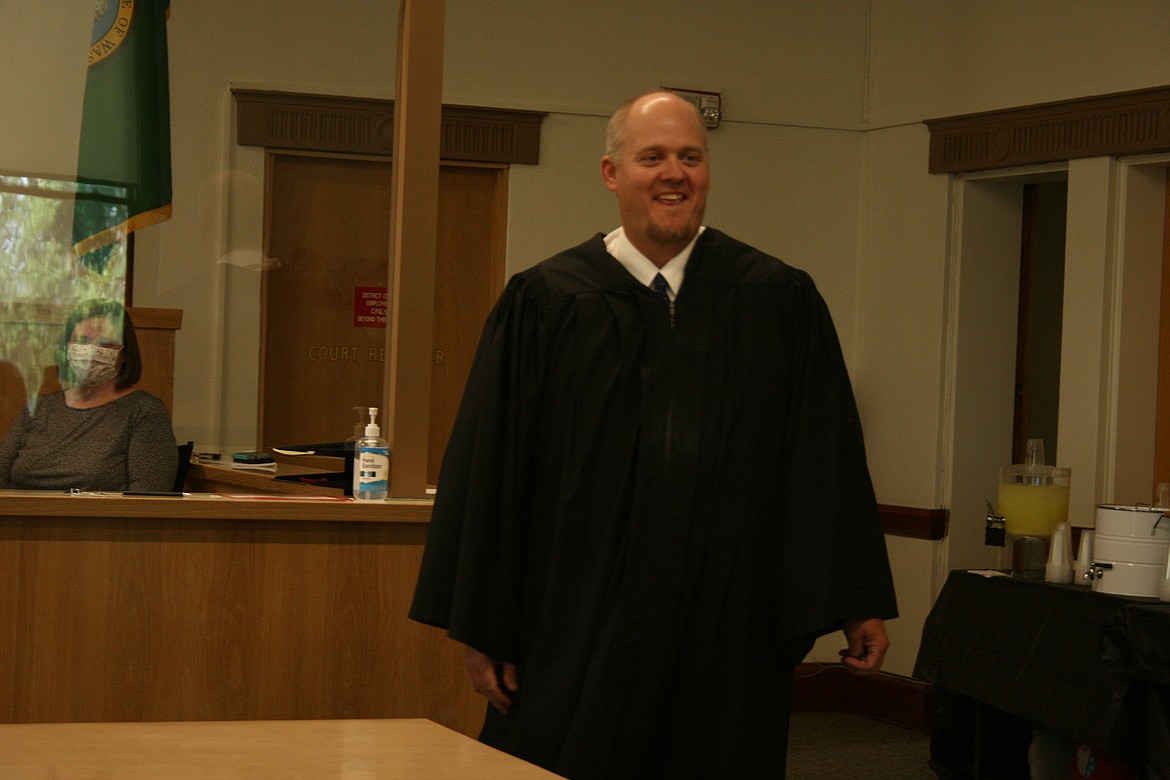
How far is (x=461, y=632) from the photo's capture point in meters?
2.09

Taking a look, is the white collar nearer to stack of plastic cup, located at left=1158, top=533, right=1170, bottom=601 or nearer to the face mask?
the face mask

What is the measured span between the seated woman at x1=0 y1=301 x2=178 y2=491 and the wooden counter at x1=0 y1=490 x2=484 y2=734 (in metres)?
0.15

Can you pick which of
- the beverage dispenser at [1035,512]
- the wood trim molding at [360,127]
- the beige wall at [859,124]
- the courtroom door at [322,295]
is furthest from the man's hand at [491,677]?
the beige wall at [859,124]

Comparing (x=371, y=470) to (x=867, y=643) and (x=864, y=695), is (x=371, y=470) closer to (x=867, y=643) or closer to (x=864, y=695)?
(x=867, y=643)

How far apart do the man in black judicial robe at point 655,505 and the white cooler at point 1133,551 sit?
1.93m

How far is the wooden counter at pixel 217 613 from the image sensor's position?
265 cm

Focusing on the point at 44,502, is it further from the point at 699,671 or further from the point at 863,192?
the point at 863,192

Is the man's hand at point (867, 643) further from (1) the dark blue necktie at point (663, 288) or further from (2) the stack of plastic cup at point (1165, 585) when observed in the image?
(2) the stack of plastic cup at point (1165, 585)

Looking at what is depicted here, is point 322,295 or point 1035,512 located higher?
point 322,295

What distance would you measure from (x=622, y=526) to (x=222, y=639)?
42.4 inches

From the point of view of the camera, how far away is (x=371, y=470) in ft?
9.50

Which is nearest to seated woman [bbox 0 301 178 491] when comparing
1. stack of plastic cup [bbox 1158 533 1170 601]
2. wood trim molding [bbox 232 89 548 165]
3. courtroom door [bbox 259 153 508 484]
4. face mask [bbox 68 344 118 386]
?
face mask [bbox 68 344 118 386]

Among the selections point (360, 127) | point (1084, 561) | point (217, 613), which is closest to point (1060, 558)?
point (1084, 561)

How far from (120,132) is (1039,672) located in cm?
292
